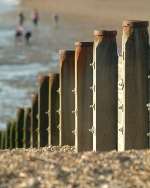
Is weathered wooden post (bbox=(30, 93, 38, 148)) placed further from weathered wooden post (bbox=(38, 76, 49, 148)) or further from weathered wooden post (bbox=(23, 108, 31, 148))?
weathered wooden post (bbox=(38, 76, 49, 148))

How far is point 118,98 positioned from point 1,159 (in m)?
1.85

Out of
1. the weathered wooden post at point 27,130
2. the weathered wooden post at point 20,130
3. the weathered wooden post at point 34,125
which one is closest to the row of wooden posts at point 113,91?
the weathered wooden post at point 34,125

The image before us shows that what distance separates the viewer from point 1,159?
5145 mm

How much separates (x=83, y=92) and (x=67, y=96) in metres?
1.00

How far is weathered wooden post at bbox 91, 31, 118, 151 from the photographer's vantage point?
6.66 meters

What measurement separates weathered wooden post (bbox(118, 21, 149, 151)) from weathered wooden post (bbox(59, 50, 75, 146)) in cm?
198

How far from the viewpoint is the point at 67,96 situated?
8.34 metres

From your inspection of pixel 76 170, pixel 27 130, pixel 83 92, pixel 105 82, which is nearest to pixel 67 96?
pixel 83 92

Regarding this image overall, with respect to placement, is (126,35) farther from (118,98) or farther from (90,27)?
(90,27)

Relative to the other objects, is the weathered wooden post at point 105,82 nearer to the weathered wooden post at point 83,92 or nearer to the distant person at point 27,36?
the weathered wooden post at point 83,92

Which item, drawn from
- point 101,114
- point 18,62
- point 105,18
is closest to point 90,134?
point 101,114

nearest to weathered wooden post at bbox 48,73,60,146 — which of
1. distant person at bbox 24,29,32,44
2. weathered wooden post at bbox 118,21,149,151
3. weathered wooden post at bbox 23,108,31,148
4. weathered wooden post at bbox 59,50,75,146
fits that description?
weathered wooden post at bbox 59,50,75,146

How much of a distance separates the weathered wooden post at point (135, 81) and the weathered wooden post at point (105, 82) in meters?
0.27

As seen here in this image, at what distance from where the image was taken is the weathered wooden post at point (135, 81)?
20.8 ft
